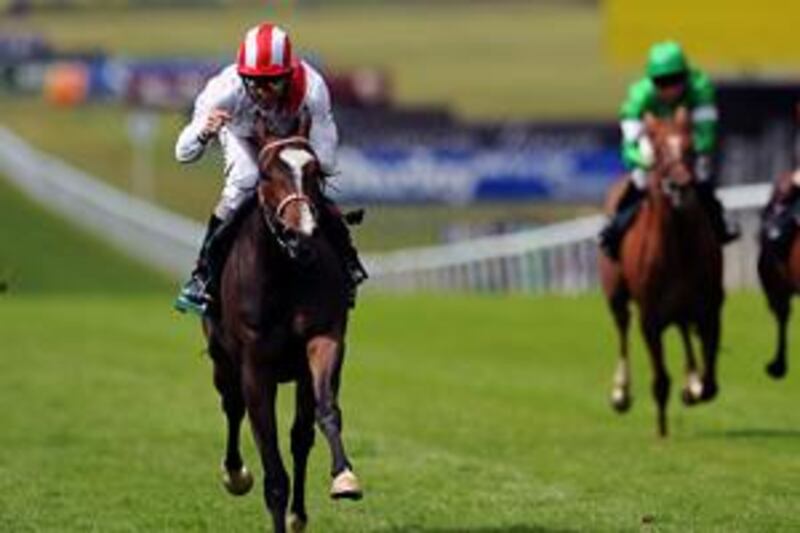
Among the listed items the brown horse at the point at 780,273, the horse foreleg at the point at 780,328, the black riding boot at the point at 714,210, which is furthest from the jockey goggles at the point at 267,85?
the horse foreleg at the point at 780,328

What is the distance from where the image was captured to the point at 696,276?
1647cm

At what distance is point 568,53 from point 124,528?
90.9 m

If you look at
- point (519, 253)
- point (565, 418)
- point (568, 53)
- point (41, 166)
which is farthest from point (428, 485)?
point (568, 53)

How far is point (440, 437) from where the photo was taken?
17.3 metres

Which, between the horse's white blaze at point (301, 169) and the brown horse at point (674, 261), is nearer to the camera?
the horse's white blaze at point (301, 169)

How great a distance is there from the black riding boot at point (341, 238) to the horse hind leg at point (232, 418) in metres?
0.98

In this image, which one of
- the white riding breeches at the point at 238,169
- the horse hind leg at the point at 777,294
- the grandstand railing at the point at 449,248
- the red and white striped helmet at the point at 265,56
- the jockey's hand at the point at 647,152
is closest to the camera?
the red and white striped helmet at the point at 265,56

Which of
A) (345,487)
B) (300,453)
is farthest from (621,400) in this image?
(345,487)

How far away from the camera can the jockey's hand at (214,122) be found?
11578 millimetres

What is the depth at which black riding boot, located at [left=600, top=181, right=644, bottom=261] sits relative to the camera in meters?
17.3

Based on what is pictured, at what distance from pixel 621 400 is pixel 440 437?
1.63 m

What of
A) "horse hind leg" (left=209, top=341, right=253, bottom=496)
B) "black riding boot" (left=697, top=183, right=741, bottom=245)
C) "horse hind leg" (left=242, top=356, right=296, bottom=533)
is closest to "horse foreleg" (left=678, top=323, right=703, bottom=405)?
"black riding boot" (left=697, top=183, right=741, bottom=245)

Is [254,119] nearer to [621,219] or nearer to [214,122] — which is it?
[214,122]

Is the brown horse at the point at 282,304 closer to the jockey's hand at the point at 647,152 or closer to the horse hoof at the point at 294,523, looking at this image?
the horse hoof at the point at 294,523
